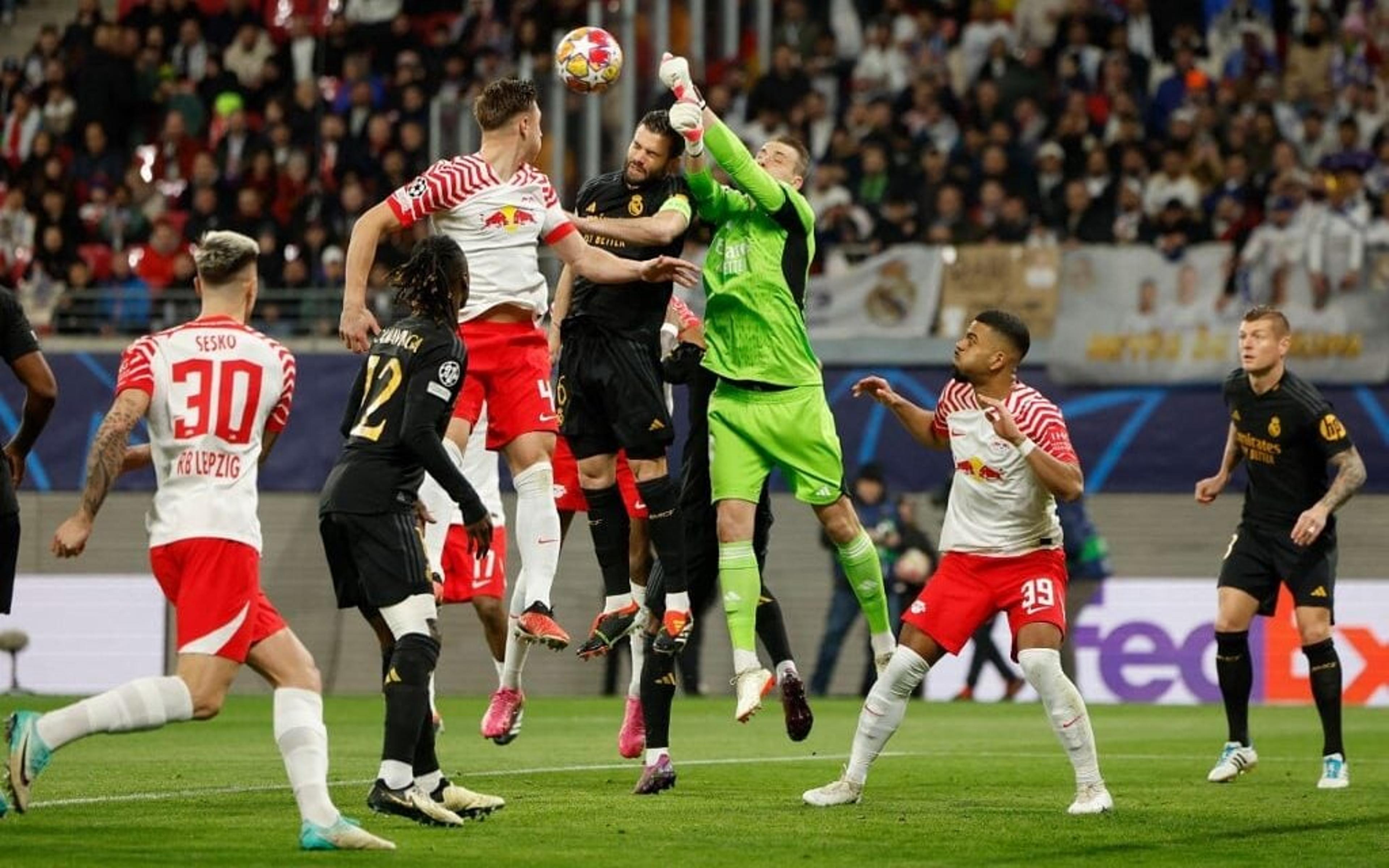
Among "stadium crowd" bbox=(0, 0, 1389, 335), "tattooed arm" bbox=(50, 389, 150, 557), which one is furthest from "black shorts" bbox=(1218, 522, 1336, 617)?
"stadium crowd" bbox=(0, 0, 1389, 335)

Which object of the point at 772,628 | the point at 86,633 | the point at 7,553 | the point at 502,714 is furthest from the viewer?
the point at 86,633

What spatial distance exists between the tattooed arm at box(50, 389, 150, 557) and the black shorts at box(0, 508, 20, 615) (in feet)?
5.90

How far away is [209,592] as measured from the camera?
7418 mm

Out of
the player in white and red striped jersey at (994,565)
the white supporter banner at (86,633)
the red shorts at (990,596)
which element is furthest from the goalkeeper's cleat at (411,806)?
the white supporter banner at (86,633)

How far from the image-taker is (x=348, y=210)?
22094 mm

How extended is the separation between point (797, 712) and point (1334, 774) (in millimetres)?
2950

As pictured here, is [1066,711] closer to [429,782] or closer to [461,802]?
[461,802]

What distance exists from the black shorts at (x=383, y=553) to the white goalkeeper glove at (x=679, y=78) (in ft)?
8.27

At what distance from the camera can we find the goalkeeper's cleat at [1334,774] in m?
11.0

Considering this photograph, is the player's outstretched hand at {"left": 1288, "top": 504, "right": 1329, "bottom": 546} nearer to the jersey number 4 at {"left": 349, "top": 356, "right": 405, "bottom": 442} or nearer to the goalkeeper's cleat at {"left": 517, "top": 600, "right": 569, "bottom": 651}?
the goalkeeper's cleat at {"left": 517, "top": 600, "right": 569, "bottom": 651}

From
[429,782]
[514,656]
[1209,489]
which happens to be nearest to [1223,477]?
[1209,489]

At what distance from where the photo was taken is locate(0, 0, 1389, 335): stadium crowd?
21.0 m

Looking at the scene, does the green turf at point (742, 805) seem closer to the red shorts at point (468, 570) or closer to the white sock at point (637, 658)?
the white sock at point (637, 658)

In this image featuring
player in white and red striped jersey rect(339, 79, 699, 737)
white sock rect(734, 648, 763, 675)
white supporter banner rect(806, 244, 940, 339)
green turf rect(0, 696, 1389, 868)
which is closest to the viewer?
green turf rect(0, 696, 1389, 868)
